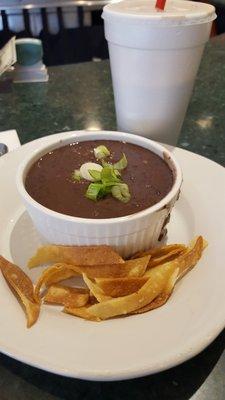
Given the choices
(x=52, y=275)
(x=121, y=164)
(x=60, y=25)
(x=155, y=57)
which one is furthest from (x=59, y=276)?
(x=60, y=25)

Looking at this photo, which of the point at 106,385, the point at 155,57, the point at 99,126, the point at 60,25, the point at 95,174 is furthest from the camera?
the point at 60,25

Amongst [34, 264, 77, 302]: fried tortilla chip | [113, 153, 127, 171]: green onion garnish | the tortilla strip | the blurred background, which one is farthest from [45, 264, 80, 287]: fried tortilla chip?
the blurred background

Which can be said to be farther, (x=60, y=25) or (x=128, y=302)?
(x=60, y=25)

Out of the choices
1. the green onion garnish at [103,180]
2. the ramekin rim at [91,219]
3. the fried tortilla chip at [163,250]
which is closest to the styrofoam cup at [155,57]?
the ramekin rim at [91,219]

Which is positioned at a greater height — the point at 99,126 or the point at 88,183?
the point at 88,183

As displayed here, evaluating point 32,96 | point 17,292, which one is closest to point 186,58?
point 17,292

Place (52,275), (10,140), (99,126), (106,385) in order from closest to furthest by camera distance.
→ (106,385), (52,275), (10,140), (99,126)

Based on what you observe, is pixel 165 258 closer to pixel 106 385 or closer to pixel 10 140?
pixel 106 385
